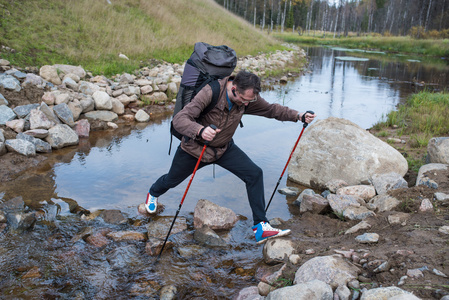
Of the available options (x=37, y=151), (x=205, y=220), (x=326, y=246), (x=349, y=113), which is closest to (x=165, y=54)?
(x=349, y=113)

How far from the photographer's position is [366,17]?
82.0m

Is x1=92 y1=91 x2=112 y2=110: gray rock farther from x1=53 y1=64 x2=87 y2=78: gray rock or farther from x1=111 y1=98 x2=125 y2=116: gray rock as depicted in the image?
x1=53 y1=64 x2=87 y2=78: gray rock

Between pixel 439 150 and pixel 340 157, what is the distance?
1.57 meters

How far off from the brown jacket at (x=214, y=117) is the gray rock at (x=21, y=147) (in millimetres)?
4222

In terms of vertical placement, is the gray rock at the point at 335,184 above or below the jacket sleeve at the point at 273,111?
below

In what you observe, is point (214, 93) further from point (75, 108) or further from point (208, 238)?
point (75, 108)

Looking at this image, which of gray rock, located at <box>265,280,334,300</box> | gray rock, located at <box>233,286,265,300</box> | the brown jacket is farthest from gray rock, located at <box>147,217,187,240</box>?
gray rock, located at <box>265,280,334,300</box>

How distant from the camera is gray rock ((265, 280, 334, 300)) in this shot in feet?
9.66

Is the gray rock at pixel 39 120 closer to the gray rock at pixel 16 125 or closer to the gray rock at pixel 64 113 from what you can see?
the gray rock at pixel 16 125

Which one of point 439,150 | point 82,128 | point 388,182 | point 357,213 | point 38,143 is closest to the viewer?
point 357,213

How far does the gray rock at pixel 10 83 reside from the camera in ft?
29.0

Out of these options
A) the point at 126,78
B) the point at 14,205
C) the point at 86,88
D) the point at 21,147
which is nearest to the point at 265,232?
the point at 14,205

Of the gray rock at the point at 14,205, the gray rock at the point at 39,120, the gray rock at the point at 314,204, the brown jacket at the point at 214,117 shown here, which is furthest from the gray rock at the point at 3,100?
the gray rock at the point at 314,204

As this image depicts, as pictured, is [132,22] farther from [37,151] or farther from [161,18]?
[37,151]
